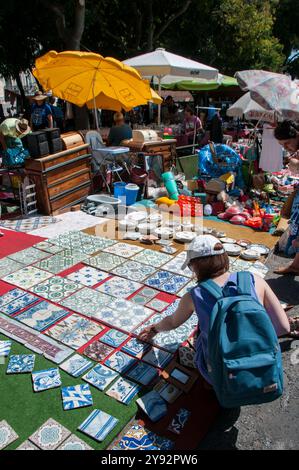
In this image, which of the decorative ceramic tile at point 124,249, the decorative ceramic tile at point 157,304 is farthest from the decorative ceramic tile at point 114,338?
the decorative ceramic tile at point 124,249

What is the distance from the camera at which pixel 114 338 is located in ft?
10.9

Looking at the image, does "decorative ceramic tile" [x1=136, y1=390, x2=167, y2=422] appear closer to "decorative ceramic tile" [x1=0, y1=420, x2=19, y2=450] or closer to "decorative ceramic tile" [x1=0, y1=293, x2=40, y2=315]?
"decorative ceramic tile" [x1=0, y1=420, x2=19, y2=450]

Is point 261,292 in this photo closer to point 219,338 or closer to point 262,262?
point 219,338

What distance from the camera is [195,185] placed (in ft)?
25.7

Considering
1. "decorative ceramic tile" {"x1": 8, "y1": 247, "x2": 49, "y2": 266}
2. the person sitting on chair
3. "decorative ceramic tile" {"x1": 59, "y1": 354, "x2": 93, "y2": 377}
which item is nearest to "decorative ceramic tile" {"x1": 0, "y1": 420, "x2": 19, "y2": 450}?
"decorative ceramic tile" {"x1": 59, "y1": 354, "x2": 93, "y2": 377}

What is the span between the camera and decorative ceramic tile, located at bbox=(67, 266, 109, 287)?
423 centimetres

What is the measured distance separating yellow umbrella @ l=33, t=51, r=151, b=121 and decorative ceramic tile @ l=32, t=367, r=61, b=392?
5.49 m

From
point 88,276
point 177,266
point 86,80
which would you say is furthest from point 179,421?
point 86,80

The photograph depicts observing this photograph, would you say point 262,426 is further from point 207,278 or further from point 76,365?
point 76,365

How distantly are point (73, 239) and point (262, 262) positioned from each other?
105 inches

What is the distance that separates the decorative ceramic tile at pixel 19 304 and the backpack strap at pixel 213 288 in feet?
7.16

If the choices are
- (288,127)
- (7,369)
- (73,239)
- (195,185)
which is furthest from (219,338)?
(195,185)

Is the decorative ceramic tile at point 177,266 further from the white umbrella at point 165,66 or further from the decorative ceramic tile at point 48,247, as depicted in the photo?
the white umbrella at point 165,66

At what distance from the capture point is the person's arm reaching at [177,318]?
101 inches
